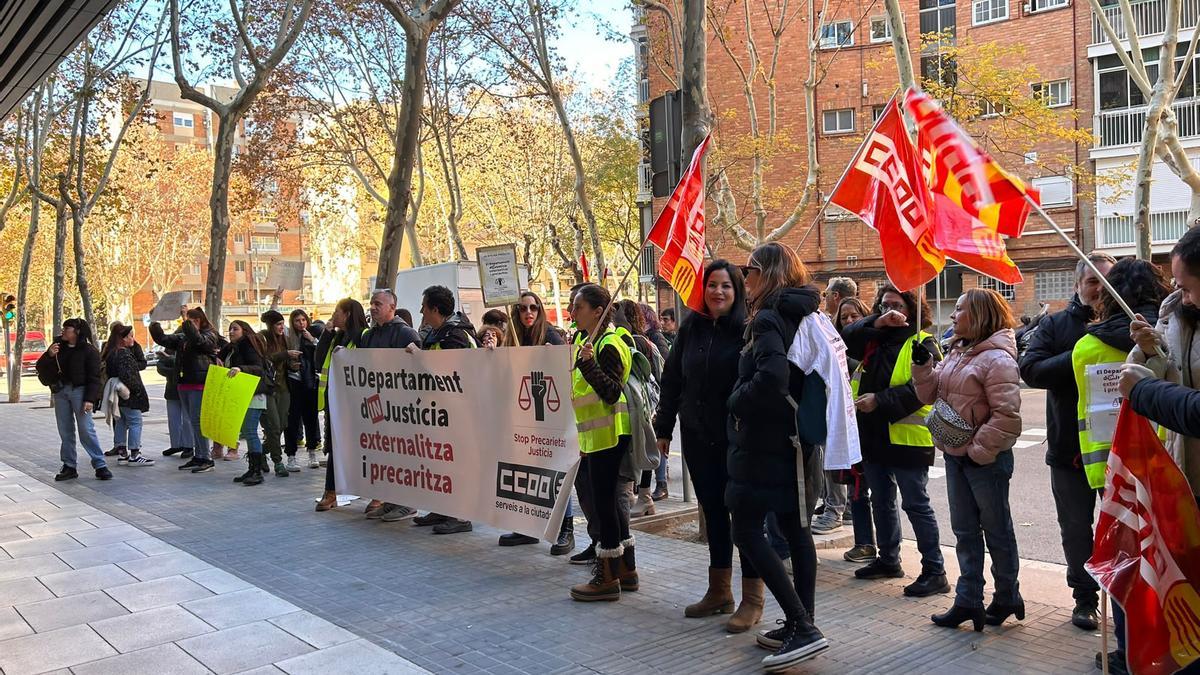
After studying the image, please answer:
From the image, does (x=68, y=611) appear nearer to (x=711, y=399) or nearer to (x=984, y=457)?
(x=711, y=399)

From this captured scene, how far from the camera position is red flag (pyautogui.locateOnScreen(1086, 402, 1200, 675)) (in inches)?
129

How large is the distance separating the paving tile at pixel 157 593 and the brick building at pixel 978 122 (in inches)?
795

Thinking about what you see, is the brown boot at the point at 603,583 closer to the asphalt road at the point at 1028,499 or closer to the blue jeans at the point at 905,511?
the blue jeans at the point at 905,511

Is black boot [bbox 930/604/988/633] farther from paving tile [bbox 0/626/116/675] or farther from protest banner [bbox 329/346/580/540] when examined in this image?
paving tile [bbox 0/626/116/675]

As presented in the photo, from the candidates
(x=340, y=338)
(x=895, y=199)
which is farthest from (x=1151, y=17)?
(x=895, y=199)

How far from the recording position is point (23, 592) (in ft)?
20.7

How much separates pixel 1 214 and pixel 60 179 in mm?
5928

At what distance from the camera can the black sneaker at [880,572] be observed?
243 inches

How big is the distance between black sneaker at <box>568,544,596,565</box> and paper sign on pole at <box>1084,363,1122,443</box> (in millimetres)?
3417

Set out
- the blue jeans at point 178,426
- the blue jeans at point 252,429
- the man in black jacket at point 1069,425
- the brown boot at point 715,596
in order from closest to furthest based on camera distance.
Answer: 1. the man in black jacket at point 1069,425
2. the brown boot at point 715,596
3. the blue jeans at point 252,429
4. the blue jeans at point 178,426

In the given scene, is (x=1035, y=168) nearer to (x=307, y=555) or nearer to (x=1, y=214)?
(x=307, y=555)

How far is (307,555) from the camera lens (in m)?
7.20

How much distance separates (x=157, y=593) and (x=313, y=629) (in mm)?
1477

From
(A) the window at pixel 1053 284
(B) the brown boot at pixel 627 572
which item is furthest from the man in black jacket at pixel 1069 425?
(A) the window at pixel 1053 284
